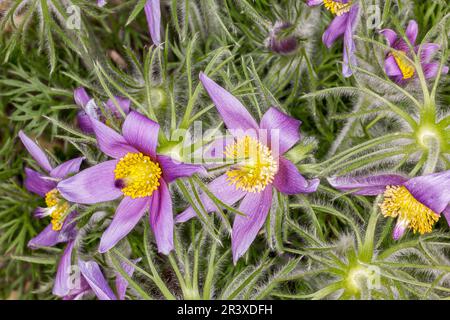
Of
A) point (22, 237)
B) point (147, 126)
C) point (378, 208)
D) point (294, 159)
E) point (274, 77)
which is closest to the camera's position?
A: point (147, 126)

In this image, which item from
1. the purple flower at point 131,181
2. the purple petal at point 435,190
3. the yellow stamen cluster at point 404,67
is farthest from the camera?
the yellow stamen cluster at point 404,67

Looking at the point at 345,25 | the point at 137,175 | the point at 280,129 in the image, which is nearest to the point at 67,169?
the point at 137,175

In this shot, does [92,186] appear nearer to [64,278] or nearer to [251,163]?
[64,278]

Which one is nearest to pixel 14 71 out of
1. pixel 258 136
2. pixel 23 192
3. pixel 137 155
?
pixel 23 192

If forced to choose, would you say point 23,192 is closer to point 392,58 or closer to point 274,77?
point 274,77

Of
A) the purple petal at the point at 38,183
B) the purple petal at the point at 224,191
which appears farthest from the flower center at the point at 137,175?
the purple petal at the point at 38,183

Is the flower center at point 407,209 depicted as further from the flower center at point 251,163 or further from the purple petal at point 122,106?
the purple petal at point 122,106

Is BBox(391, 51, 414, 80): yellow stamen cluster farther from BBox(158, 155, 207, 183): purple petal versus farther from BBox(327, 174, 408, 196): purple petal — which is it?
BBox(158, 155, 207, 183): purple petal

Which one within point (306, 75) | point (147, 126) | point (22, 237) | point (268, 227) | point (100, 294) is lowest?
point (22, 237)
